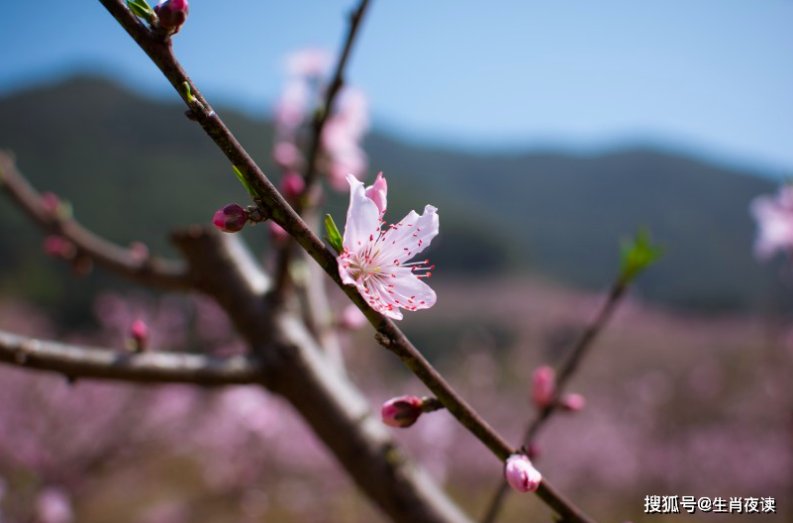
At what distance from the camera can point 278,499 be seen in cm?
677

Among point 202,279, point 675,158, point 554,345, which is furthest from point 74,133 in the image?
point 675,158

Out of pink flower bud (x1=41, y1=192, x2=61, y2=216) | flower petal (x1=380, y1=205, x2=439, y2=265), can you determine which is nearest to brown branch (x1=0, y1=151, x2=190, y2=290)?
pink flower bud (x1=41, y1=192, x2=61, y2=216)

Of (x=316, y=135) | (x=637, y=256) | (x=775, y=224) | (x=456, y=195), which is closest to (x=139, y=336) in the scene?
(x=316, y=135)

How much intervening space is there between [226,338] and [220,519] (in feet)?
6.55

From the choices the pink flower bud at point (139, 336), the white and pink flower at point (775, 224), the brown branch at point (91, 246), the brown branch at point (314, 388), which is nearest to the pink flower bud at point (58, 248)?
the brown branch at point (91, 246)

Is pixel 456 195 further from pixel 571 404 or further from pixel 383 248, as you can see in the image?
pixel 383 248

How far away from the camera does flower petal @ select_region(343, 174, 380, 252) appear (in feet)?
1.74

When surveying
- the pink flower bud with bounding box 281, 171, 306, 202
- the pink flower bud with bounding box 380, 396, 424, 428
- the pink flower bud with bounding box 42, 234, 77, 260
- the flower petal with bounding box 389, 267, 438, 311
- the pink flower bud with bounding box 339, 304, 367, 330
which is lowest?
the pink flower bud with bounding box 339, 304, 367, 330

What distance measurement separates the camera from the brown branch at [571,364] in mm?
870

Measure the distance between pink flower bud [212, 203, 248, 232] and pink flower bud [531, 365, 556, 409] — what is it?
0.66 meters

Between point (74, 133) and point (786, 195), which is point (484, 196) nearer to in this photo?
point (74, 133)

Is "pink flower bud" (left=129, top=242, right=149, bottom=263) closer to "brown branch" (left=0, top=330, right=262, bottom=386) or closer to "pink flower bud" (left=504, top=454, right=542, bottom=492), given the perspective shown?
"brown branch" (left=0, top=330, right=262, bottom=386)

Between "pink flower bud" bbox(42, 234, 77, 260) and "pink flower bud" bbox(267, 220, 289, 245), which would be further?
"pink flower bud" bbox(42, 234, 77, 260)

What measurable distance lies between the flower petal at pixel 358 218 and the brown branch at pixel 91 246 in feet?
2.58
